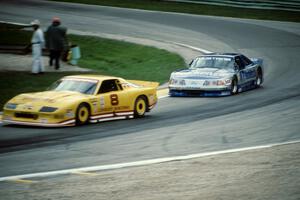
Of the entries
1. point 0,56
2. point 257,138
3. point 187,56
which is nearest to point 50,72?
point 0,56

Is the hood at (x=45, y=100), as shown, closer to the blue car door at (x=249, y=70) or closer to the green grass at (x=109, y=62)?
the green grass at (x=109, y=62)

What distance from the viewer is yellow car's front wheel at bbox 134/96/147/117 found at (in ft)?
63.7

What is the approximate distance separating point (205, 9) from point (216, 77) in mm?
19931

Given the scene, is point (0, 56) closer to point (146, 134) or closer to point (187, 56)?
point (187, 56)

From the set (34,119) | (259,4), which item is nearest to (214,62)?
(34,119)

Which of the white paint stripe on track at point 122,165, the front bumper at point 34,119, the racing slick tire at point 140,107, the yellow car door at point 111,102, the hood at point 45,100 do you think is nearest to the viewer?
the white paint stripe on track at point 122,165

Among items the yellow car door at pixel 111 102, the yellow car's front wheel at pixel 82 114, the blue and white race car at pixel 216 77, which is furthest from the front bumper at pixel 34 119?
the blue and white race car at pixel 216 77

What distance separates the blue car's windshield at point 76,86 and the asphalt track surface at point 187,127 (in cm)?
90

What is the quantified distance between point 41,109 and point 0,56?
36.9 ft

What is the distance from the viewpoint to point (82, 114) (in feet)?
58.0

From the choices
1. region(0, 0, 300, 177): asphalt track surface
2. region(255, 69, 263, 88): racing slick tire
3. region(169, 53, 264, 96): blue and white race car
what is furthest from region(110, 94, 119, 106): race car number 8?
region(255, 69, 263, 88): racing slick tire

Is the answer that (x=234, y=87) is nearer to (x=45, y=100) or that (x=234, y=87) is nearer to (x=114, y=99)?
(x=114, y=99)

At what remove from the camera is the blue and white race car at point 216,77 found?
2306 centimetres

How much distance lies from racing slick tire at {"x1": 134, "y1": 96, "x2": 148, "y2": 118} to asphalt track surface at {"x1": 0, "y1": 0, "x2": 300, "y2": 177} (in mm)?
256
